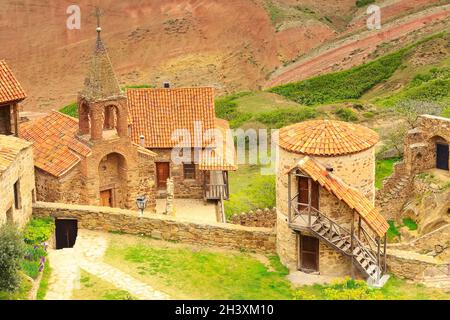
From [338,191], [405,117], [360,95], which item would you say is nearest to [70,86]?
[360,95]

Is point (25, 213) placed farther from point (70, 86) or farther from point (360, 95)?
point (70, 86)

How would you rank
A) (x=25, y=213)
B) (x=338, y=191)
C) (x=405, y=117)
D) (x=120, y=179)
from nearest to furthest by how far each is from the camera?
(x=338, y=191) → (x=25, y=213) → (x=120, y=179) → (x=405, y=117)

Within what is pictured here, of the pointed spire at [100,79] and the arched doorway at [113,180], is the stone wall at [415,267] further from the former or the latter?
the pointed spire at [100,79]

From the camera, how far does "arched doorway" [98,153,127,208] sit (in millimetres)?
38188

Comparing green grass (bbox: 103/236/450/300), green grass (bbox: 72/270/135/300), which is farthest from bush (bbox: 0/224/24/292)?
green grass (bbox: 103/236/450/300)

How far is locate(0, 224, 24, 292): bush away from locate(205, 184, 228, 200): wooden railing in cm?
1756

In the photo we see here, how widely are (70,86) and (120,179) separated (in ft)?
177

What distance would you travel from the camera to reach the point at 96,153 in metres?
37.0

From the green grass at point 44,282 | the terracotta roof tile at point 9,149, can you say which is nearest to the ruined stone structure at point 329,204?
the green grass at point 44,282

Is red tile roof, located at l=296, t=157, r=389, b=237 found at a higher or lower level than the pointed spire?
lower

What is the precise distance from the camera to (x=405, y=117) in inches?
2142

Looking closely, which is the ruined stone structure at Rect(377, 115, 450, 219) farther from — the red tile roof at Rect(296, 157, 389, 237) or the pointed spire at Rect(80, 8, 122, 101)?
the pointed spire at Rect(80, 8, 122, 101)

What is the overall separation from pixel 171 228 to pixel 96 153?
259 inches
